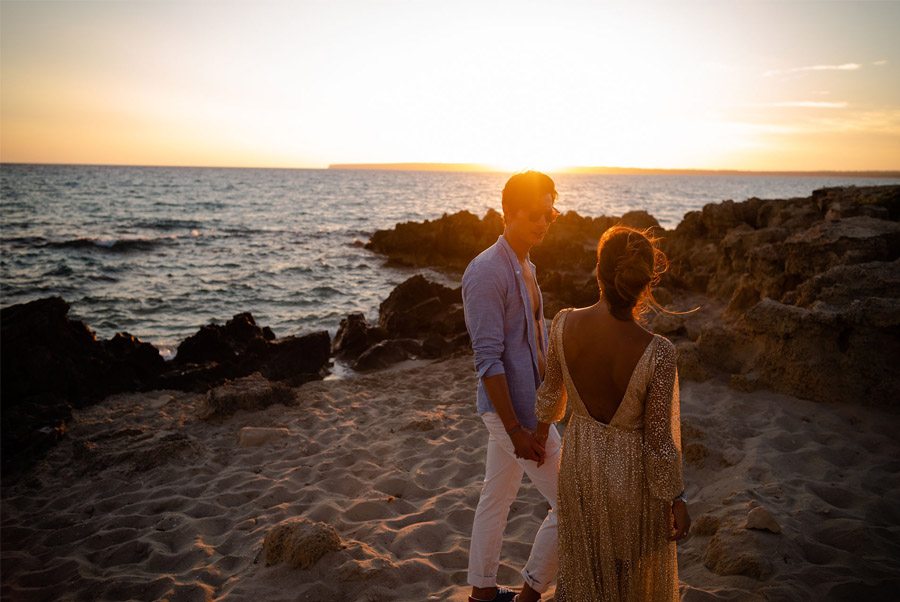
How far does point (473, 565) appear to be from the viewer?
3.39m

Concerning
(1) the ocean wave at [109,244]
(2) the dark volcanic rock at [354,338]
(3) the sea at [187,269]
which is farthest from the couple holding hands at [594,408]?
(1) the ocean wave at [109,244]

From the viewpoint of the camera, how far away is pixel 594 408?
2.60 metres

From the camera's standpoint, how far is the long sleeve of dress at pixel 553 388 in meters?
2.71

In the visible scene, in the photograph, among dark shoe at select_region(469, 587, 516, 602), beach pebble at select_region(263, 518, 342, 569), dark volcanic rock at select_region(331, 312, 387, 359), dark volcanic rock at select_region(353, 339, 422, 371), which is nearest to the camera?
dark shoe at select_region(469, 587, 516, 602)

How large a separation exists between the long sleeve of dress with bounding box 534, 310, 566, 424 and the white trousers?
0.89ft

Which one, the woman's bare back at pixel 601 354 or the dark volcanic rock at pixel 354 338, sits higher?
the woman's bare back at pixel 601 354

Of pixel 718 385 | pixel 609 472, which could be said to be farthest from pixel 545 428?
pixel 718 385

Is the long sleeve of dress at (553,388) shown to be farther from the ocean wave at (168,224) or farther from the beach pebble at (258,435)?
the ocean wave at (168,224)

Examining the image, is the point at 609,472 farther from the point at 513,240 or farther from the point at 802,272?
the point at 802,272

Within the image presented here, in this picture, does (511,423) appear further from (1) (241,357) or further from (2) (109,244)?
(2) (109,244)

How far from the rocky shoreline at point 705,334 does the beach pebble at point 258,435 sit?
2.43m

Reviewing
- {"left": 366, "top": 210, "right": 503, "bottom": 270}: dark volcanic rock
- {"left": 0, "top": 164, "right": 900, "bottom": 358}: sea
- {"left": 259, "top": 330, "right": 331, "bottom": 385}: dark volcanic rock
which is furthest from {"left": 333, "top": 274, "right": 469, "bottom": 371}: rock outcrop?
{"left": 366, "top": 210, "right": 503, "bottom": 270}: dark volcanic rock

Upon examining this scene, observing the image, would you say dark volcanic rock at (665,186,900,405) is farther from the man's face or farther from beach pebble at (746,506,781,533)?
the man's face

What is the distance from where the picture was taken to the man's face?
10.1 ft
